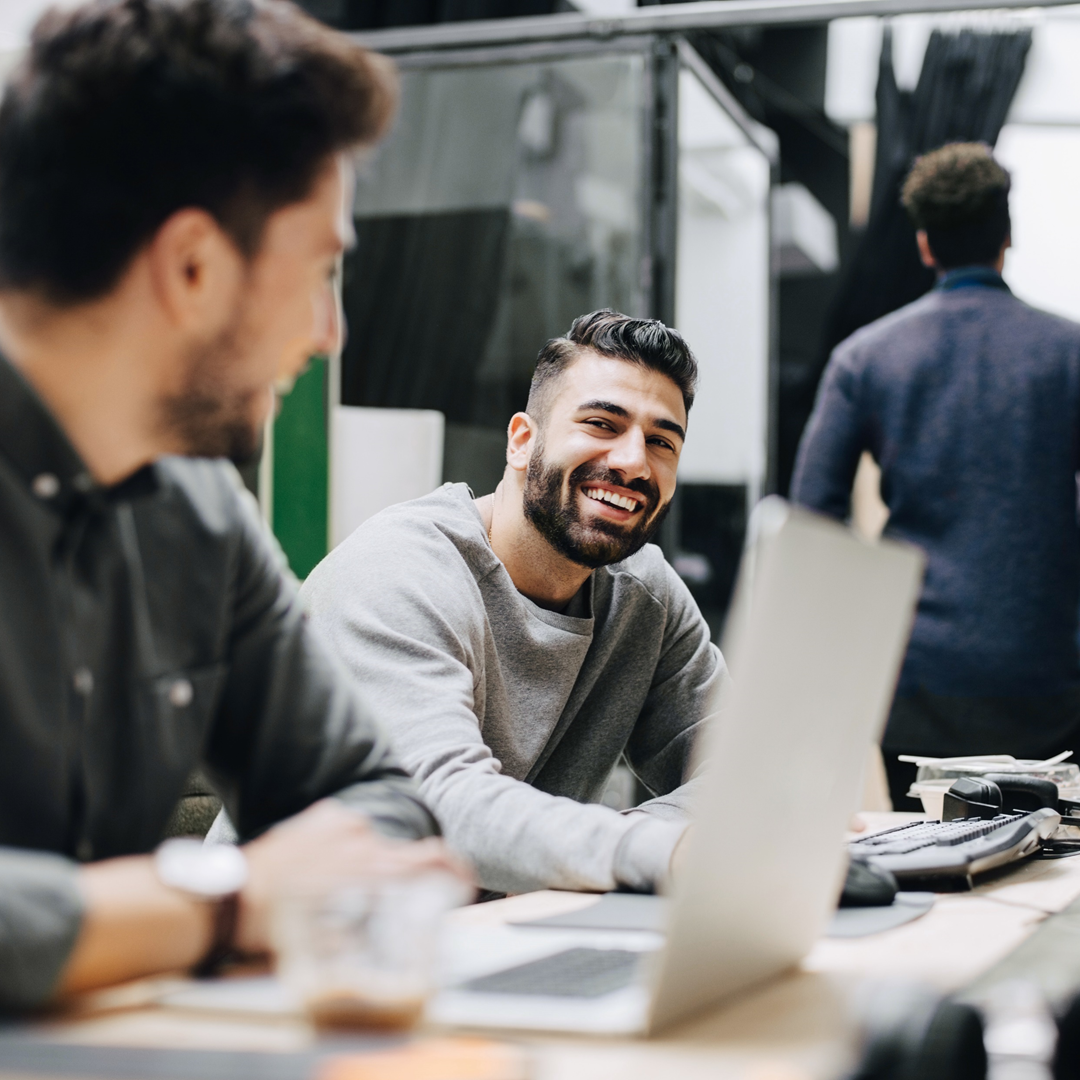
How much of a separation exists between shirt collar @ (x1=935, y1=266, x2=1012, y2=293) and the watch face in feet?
6.79

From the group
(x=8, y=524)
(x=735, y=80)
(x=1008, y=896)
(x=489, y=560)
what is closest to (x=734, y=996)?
(x=1008, y=896)

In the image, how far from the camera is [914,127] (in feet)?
13.8

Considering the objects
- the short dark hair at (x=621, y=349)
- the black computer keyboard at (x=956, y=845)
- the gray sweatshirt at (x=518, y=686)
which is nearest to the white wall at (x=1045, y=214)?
the short dark hair at (x=621, y=349)

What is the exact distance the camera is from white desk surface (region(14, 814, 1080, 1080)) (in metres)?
0.66

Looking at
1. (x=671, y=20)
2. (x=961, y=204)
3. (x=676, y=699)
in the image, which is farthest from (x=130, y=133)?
(x=671, y=20)

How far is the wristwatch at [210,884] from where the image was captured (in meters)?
0.82

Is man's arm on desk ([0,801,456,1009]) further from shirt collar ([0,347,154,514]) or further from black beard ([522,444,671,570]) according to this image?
black beard ([522,444,671,570])

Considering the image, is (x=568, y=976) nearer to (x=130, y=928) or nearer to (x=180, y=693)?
(x=130, y=928)

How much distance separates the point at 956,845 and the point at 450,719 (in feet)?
1.70

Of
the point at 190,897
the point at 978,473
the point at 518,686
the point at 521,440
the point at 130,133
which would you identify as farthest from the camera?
the point at 978,473

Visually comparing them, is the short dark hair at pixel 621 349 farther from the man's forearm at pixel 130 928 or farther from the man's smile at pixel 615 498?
the man's forearm at pixel 130 928

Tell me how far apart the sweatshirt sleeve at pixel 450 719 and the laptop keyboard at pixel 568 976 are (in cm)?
26

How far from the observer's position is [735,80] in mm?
4926

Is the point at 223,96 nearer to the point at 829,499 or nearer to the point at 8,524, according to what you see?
the point at 8,524
